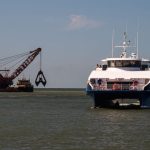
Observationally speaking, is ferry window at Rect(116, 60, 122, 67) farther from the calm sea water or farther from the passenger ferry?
the calm sea water

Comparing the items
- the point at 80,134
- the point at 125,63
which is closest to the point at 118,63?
the point at 125,63

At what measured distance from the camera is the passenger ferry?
220 feet

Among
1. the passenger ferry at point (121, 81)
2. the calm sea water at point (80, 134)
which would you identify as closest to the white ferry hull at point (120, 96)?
the passenger ferry at point (121, 81)

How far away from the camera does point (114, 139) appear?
3912 centimetres

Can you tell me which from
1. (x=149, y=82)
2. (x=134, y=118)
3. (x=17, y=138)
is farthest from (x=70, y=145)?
(x=149, y=82)

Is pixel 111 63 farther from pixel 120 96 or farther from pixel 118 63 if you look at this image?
pixel 120 96

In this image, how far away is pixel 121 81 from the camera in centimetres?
6750

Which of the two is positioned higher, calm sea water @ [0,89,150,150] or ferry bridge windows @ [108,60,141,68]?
ferry bridge windows @ [108,60,141,68]

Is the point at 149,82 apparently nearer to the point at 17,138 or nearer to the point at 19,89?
the point at 17,138

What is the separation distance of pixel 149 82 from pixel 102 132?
24.0m

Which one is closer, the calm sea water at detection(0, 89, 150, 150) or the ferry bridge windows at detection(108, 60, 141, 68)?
the calm sea water at detection(0, 89, 150, 150)

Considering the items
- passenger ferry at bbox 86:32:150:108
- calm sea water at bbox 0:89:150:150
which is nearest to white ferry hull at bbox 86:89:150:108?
passenger ferry at bbox 86:32:150:108

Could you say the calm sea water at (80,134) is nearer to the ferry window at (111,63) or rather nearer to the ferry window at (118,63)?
the ferry window at (118,63)

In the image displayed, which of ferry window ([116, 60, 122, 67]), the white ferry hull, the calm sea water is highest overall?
ferry window ([116, 60, 122, 67])
